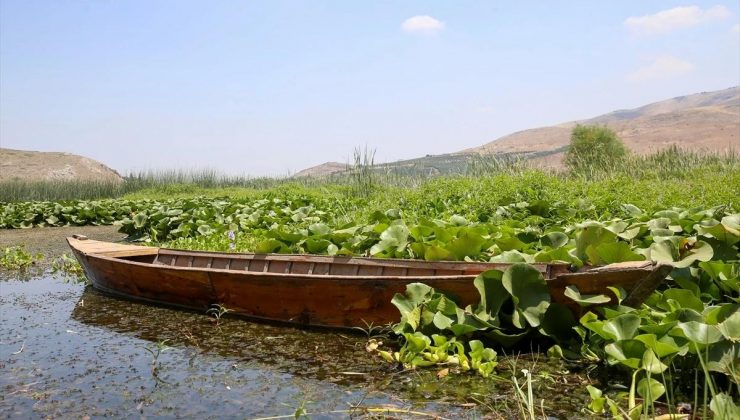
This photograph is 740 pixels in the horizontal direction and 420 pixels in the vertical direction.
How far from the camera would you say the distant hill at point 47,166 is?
25000 mm

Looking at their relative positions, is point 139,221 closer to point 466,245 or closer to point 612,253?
point 466,245

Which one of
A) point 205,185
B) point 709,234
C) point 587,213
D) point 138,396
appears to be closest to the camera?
point 138,396

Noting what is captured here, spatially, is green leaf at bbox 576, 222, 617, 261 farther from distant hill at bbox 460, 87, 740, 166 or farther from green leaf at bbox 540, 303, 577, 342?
distant hill at bbox 460, 87, 740, 166

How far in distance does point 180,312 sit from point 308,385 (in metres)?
2.01

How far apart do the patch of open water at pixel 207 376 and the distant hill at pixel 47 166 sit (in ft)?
71.1

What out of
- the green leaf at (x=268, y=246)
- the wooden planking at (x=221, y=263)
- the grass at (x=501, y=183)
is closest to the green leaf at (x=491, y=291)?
the green leaf at (x=268, y=246)

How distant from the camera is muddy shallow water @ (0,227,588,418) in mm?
2627

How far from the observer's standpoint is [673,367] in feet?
8.42

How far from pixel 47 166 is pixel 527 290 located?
2751 cm

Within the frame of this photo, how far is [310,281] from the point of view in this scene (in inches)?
151

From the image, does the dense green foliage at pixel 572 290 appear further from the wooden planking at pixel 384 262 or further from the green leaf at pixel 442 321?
the wooden planking at pixel 384 262

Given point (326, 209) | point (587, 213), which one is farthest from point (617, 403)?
point (326, 209)

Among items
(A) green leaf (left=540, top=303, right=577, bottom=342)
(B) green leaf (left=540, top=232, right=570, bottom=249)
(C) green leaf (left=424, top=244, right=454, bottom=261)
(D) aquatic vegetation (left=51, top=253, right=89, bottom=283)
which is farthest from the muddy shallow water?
(D) aquatic vegetation (left=51, top=253, right=89, bottom=283)

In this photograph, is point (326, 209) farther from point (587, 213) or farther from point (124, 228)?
point (587, 213)
